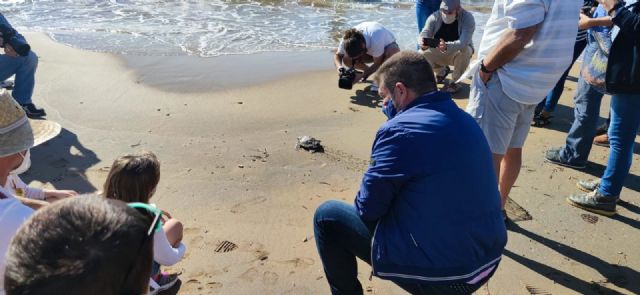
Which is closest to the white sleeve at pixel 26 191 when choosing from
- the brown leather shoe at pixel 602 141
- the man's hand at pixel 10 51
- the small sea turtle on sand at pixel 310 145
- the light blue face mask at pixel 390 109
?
the light blue face mask at pixel 390 109

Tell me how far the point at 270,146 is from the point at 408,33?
647cm

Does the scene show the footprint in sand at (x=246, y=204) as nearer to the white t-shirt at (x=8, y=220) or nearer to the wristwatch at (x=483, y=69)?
the wristwatch at (x=483, y=69)

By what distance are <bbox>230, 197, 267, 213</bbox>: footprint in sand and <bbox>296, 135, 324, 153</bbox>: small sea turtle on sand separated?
1001 millimetres

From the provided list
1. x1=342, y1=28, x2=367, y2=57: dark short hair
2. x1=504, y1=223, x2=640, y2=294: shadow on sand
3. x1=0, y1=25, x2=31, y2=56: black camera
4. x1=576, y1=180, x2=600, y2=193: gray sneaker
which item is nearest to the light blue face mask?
x1=504, y1=223, x2=640, y2=294: shadow on sand

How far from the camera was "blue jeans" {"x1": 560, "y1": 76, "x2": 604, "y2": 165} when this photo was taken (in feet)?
14.1

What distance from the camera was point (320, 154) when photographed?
4770 millimetres

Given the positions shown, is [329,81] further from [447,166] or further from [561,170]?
[447,166]

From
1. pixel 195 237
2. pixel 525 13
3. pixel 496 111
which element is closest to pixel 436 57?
pixel 496 111

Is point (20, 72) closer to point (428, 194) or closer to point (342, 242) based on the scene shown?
point (342, 242)

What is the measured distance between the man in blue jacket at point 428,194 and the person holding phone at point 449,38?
4579 mm

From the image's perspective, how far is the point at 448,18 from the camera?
6.57 metres

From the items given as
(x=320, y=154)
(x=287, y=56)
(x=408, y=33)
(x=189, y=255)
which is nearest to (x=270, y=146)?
(x=320, y=154)

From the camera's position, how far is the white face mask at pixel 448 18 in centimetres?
654

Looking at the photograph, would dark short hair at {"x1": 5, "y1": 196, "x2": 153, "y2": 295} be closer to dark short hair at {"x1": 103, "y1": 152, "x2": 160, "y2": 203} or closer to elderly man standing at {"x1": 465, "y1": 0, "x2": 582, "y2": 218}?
dark short hair at {"x1": 103, "y1": 152, "x2": 160, "y2": 203}
